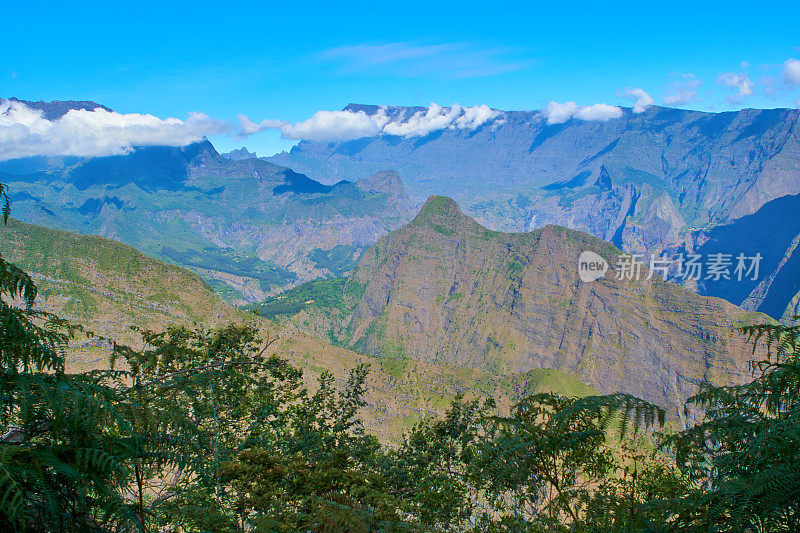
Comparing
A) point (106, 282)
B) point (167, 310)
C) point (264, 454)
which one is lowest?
point (167, 310)

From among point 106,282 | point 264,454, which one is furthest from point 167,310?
point 264,454

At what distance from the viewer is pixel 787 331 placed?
23.7 ft

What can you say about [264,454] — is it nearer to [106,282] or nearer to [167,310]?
[167,310]

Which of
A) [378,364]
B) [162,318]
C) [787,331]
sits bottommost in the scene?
[378,364]

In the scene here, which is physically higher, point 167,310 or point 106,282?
point 106,282

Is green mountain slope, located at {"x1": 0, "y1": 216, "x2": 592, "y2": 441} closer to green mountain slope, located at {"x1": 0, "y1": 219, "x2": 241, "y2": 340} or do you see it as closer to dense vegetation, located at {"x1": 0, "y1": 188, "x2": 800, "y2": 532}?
green mountain slope, located at {"x1": 0, "y1": 219, "x2": 241, "y2": 340}

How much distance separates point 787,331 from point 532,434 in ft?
14.9

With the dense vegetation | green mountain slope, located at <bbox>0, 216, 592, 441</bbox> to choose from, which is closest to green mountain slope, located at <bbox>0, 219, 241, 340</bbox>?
green mountain slope, located at <bbox>0, 216, 592, 441</bbox>

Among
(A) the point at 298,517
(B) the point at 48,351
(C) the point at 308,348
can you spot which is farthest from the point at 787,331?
(C) the point at 308,348

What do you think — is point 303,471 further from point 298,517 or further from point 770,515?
point 770,515

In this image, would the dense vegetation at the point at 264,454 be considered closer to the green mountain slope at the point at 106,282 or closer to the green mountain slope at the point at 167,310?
the green mountain slope at the point at 167,310

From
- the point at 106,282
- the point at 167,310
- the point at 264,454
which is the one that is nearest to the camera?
the point at 264,454

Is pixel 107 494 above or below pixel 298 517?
above

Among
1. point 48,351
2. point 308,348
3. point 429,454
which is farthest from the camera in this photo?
point 308,348
